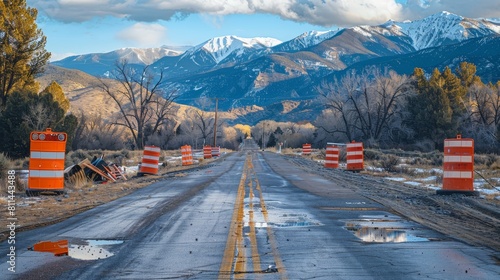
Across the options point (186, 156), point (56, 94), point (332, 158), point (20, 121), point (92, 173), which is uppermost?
point (56, 94)

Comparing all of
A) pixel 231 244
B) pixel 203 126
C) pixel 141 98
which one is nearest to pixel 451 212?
pixel 231 244

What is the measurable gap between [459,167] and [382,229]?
6.79m

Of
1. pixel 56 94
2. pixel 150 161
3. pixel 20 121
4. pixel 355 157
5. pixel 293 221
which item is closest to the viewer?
pixel 293 221

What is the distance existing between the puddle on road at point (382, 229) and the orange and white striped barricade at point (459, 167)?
506 centimetres

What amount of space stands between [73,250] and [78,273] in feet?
4.83

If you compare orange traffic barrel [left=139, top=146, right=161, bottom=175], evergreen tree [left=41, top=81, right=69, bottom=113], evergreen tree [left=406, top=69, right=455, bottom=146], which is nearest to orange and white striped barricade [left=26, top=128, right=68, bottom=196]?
orange traffic barrel [left=139, top=146, right=161, bottom=175]

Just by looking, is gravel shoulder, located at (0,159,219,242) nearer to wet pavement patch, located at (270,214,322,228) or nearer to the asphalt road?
the asphalt road

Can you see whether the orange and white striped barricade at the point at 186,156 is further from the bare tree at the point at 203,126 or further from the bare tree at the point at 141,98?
the bare tree at the point at 203,126

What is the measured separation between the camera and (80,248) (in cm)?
904

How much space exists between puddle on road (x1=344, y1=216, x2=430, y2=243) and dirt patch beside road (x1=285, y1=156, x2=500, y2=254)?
1.69 feet

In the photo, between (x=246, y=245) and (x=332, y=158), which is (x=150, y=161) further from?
(x=246, y=245)

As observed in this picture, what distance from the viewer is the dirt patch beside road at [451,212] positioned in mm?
10492

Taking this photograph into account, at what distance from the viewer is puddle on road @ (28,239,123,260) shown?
8539mm

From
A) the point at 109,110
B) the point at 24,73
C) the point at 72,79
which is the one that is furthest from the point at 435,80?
the point at 72,79
